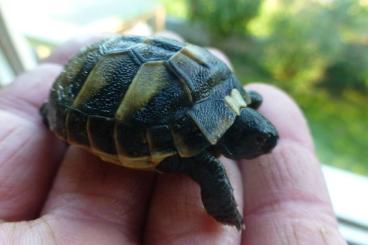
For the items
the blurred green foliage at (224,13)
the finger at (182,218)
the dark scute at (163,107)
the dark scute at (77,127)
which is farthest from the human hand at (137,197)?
the blurred green foliage at (224,13)

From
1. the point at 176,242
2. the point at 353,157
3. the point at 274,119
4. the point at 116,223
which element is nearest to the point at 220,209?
the point at 176,242

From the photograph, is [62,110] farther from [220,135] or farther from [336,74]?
[336,74]

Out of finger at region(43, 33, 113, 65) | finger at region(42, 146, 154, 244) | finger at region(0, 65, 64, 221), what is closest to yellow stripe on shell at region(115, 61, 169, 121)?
finger at region(42, 146, 154, 244)

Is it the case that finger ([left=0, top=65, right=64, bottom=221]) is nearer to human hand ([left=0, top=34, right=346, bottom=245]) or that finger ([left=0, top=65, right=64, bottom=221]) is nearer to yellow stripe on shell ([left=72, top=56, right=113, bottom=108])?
human hand ([left=0, top=34, right=346, bottom=245])

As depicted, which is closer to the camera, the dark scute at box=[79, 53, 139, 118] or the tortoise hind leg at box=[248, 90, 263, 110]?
the dark scute at box=[79, 53, 139, 118]

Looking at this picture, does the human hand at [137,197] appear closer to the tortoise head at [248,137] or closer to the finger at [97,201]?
the finger at [97,201]

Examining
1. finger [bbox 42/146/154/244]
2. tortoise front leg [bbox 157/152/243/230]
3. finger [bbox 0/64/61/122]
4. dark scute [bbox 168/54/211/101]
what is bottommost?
finger [bbox 42/146/154/244]

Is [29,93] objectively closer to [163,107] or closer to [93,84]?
[93,84]
